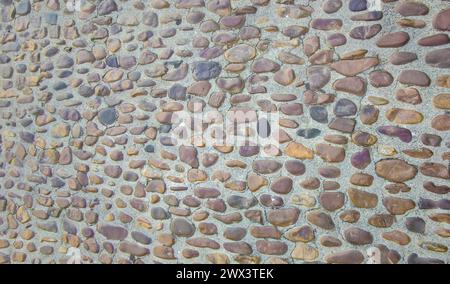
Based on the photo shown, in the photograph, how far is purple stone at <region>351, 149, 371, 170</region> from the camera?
1.87 meters

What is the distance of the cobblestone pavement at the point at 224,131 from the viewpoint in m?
1.81

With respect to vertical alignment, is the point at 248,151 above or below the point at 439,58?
below

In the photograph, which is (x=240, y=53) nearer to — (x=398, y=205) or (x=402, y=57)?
(x=402, y=57)

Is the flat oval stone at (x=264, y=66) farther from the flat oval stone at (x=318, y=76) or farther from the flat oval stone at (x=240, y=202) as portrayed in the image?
the flat oval stone at (x=240, y=202)

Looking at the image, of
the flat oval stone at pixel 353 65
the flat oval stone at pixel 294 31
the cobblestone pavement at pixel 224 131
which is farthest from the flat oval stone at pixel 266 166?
the flat oval stone at pixel 294 31

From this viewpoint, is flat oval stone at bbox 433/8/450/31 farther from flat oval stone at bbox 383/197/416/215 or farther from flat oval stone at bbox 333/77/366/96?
flat oval stone at bbox 383/197/416/215

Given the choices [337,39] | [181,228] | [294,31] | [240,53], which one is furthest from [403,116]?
[181,228]

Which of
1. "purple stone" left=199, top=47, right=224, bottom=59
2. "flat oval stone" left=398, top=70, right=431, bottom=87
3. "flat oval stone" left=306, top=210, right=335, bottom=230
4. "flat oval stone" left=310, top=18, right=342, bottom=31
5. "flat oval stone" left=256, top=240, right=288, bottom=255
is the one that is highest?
"flat oval stone" left=310, top=18, right=342, bottom=31

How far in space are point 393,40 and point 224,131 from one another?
991 millimetres

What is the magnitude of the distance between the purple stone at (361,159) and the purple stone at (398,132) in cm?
→ 13

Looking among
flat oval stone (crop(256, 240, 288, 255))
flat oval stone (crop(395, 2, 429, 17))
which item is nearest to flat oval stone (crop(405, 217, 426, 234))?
flat oval stone (crop(256, 240, 288, 255))

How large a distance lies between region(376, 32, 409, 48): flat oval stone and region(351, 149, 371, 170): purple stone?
21.2 inches

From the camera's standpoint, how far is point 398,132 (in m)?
1.82

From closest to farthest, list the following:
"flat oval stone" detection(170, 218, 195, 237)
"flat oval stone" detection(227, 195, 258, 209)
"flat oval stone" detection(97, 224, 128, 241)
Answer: "flat oval stone" detection(227, 195, 258, 209) < "flat oval stone" detection(170, 218, 195, 237) < "flat oval stone" detection(97, 224, 128, 241)
